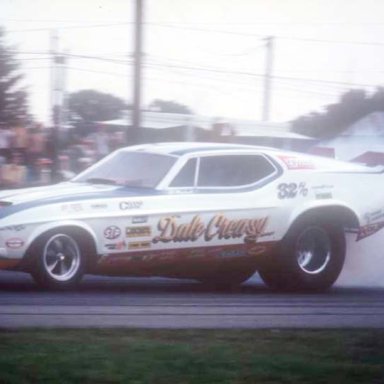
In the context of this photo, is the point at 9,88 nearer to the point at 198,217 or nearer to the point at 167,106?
the point at 167,106

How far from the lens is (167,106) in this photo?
24406 millimetres

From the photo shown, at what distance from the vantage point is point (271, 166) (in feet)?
41.3

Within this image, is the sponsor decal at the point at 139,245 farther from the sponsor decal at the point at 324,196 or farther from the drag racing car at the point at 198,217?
the sponsor decal at the point at 324,196

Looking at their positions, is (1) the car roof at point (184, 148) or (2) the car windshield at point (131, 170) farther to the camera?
(1) the car roof at point (184, 148)

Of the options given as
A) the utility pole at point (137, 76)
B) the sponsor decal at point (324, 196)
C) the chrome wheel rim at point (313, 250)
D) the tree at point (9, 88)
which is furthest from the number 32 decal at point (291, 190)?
the tree at point (9, 88)

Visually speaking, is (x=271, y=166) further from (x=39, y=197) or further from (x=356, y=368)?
(x=356, y=368)

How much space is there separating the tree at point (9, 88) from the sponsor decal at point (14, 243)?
1557 centimetres

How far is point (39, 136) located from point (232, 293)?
19.8 ft

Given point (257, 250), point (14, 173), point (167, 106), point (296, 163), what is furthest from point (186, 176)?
point (167, 106)

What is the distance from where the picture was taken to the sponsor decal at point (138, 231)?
11.5 metres

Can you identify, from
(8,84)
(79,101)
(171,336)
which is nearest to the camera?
(171,336)

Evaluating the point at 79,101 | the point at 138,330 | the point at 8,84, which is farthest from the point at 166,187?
the point at 8,84

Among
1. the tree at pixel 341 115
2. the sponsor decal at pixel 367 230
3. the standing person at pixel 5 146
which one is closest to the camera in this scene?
the sponsor decal at pixel 367 230

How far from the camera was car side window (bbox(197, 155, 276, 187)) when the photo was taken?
1228cm
